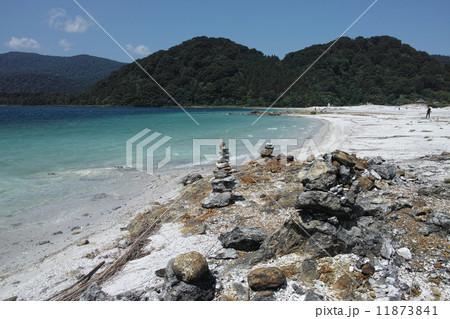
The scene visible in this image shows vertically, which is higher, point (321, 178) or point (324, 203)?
point (321, 178)

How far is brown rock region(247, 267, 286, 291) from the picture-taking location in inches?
164

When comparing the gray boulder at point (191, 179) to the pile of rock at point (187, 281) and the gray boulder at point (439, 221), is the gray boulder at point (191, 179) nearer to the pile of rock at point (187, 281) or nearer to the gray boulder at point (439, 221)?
the pile of rock at point (187, 281)

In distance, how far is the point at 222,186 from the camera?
835 centimetres

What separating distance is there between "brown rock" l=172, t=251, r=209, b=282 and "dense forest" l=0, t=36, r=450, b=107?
373 feet

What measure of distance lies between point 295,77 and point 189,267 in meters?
151

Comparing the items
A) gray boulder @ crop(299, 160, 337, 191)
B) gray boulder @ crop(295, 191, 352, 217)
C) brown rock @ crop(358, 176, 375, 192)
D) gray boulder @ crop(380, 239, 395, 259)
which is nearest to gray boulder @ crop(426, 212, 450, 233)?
gray boulder @ crop(380, 239, 395, 259)

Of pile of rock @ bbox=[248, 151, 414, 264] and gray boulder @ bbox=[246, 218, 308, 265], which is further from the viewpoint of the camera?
gray boulder @ bbox=[246, 218, 308, 265]

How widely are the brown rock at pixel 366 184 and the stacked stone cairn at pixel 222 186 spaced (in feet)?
11.2

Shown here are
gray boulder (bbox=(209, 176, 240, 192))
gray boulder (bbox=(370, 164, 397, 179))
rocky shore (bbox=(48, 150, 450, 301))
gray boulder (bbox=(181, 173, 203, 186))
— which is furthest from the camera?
gray boulder (bbox=(181, 173, 203, 186))

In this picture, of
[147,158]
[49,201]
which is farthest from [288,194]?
[147,158]

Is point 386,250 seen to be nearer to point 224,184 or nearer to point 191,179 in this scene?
point 224,184

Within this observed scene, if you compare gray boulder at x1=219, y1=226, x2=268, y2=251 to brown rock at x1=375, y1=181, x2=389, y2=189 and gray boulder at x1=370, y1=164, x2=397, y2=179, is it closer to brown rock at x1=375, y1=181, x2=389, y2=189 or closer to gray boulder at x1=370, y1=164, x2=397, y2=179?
brown rock at x1=375, y1=181, x2=389, y2=189

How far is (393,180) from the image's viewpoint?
25.8 feet

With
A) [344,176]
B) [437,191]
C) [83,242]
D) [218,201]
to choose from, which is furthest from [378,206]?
[83,242]
